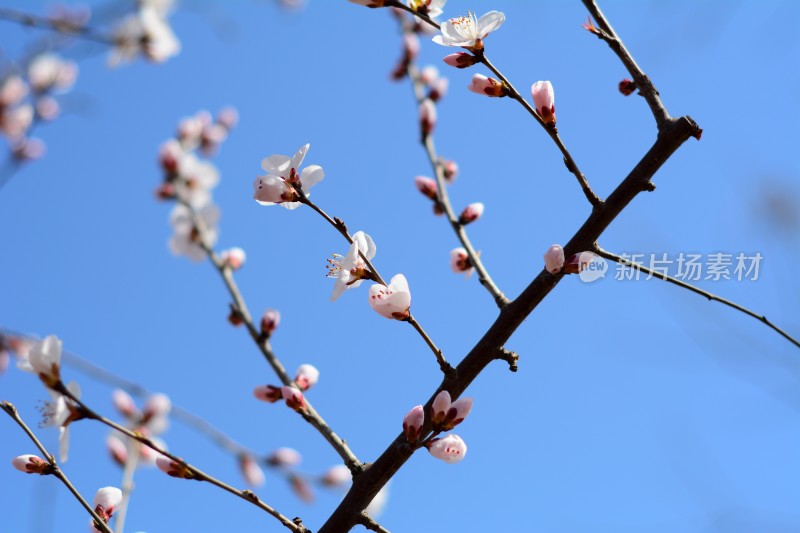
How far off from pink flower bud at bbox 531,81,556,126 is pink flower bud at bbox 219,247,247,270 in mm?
1592

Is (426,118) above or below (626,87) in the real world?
above

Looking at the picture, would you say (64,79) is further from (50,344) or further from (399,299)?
(399,299)

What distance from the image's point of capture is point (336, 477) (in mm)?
2994

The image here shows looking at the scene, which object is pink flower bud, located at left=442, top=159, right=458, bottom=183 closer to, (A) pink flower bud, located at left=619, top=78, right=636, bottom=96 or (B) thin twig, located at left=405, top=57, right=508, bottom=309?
(B) thin twig, located at left=405, top=57, right=508, bottom=309

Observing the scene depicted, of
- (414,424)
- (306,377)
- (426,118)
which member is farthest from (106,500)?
(426,118)

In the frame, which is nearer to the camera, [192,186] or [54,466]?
[54,466]

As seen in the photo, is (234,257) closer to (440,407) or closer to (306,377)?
(306,377)

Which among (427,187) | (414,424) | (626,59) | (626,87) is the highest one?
(427,187)

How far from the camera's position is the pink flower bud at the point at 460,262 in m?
2.36

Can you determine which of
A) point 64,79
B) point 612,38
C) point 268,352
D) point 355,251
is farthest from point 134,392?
point 64,79

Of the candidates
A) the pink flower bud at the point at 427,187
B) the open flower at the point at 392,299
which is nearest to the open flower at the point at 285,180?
the open flower at the point at 392,299

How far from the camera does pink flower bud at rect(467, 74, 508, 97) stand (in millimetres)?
1621

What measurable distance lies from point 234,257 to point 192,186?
103 centimetres

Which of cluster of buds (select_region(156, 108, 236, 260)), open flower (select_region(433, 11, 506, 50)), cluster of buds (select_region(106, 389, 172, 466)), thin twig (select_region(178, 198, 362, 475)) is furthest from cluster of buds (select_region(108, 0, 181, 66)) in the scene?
open flower (select_region(433, 11, 506, 50))
